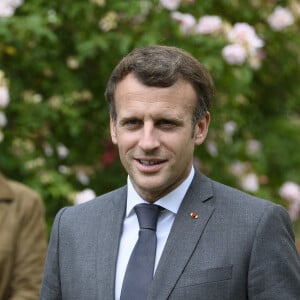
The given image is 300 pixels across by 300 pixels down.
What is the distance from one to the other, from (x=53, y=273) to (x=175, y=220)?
470mm

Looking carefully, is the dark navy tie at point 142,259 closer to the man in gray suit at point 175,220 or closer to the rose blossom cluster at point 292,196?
the man in gray suit at point 175,220

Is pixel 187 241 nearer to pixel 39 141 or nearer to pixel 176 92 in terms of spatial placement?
pixel 176 92

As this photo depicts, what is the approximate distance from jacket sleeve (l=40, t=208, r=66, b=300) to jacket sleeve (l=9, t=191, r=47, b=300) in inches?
57.5

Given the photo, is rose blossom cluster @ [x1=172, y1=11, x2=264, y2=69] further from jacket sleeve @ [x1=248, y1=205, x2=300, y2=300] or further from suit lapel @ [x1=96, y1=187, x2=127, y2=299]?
jacket sleeve @ [x1=248, y1=205, x2=300, y2=300]

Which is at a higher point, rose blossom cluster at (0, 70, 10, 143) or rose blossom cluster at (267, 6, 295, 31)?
rose blossom cluster at (267, 6, 295, 31)

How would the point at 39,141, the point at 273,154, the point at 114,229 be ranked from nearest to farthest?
1. the point at 114,229
2. the point at 39,141
3. the point at 273,154

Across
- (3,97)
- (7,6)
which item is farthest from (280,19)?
(3,97)

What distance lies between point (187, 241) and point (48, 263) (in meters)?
0.54

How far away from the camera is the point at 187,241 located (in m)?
2.92

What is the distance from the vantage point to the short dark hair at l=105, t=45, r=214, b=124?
288 cm

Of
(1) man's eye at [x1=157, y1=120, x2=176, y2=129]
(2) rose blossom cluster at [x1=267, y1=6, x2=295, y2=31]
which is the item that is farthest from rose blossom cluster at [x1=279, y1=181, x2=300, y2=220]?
(1) man's eye at [x1=157, y1=120, x2=176, y2=129]

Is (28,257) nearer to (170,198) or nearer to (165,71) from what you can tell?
(170,198)

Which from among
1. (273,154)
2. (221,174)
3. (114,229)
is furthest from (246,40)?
(114,229)

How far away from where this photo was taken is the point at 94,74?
19.6ft
